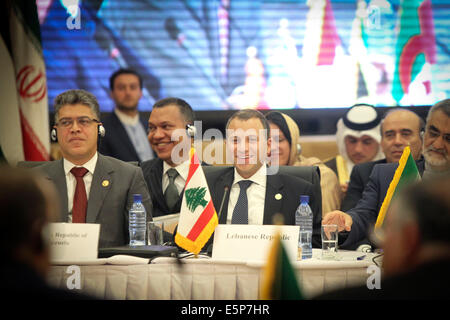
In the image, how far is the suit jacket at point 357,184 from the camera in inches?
187

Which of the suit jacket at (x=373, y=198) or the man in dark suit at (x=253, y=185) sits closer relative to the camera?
the man in dark suit at (x=253, y=185)

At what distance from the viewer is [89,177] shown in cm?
386

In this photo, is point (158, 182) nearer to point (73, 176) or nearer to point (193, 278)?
point (73, 176)

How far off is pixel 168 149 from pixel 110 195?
93 centimetres

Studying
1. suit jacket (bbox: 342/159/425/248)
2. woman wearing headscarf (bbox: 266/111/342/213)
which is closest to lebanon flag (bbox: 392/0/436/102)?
woman wearing headscarf (bbox: 266/111/342/213)

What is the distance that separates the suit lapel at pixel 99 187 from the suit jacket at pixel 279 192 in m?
0.61

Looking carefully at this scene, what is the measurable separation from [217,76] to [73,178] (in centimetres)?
354

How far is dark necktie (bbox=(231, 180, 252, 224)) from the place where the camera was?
12.6ft

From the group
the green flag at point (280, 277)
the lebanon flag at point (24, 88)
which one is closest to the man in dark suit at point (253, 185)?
the green flag at point (280, 277)

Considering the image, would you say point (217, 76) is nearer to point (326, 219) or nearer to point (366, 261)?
point (326, 219)

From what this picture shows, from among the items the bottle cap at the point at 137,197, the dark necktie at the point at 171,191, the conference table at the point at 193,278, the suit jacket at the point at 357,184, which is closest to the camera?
the conference table at the point at 193,278

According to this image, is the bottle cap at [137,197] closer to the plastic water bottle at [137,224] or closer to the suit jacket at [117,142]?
the plastic water bottle at [137,224]
